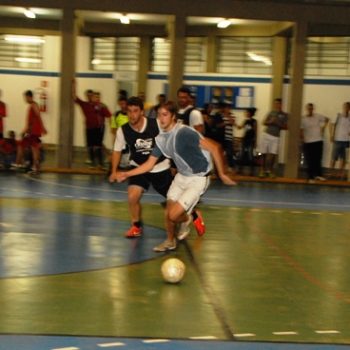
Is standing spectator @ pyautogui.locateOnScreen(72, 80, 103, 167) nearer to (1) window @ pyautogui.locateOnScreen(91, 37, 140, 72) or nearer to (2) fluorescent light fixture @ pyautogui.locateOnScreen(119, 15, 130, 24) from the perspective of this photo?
(2) fluorescent light fixture @ pyautogui.locateOnScreen(119, 15, 130, 24)

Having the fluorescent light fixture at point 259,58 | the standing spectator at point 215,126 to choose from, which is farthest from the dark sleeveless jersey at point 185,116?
the fluorescent light fixture at point 259,58

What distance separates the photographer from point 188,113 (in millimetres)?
A: 13234

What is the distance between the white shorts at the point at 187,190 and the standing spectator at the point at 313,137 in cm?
1040

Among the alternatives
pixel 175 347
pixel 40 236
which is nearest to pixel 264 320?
pixel 175 347

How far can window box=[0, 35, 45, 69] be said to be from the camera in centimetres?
2602

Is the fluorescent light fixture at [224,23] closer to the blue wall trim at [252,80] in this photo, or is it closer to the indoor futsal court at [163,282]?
the blue wall trim at [252,80]

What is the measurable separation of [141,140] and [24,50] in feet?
52.4

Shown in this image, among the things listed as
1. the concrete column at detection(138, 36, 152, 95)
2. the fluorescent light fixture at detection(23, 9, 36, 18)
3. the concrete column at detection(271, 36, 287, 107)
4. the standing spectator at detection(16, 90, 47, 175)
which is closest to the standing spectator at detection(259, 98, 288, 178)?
the concrete column at detection(271, 36, 287, 107)

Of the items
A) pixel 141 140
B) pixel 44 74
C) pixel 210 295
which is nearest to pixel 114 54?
pixel 44 74

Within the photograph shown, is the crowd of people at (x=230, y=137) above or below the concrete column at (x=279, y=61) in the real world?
below

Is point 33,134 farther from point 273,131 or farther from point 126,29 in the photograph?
point 126,29

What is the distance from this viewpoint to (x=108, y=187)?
17438 millimetres

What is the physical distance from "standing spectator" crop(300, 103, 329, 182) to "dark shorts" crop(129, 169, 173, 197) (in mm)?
9653

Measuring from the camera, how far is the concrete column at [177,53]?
20.6m
